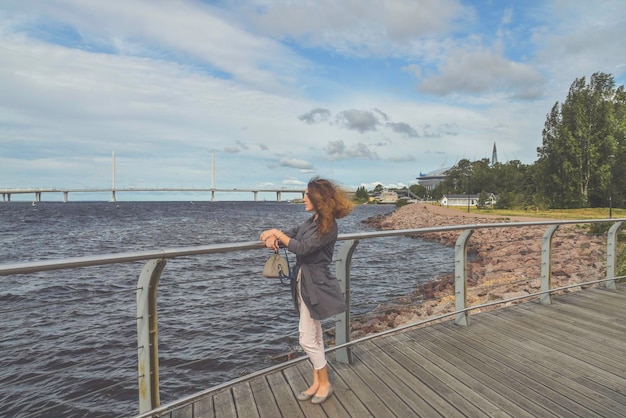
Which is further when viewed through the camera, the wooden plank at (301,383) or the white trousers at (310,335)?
the white trousers at (310,335)

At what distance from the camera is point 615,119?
157 feet

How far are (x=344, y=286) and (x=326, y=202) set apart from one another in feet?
3.28

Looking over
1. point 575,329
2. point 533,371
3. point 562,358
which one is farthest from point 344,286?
point 575,329

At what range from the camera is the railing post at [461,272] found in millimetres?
4410

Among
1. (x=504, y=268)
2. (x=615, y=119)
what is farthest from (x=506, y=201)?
(x=504, y=268)

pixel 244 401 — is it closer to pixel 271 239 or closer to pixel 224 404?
pixel 224 404

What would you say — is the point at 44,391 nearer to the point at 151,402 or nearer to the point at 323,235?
the point at 151,402

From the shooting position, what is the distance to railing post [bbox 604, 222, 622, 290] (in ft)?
20.7

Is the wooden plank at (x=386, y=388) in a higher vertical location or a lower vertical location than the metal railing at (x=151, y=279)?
lower

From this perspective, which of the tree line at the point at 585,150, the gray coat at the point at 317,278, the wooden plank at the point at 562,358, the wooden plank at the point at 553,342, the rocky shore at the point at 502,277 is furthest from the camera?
the tree line at the point at 585,150

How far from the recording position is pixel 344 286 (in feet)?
11.5

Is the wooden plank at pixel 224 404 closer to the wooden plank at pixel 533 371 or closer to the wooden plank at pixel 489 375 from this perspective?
the wooden plank at pixel 489 375

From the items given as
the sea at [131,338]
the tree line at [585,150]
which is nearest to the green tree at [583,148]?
the tree line at [585,150]

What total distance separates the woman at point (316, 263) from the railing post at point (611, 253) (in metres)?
5.42
